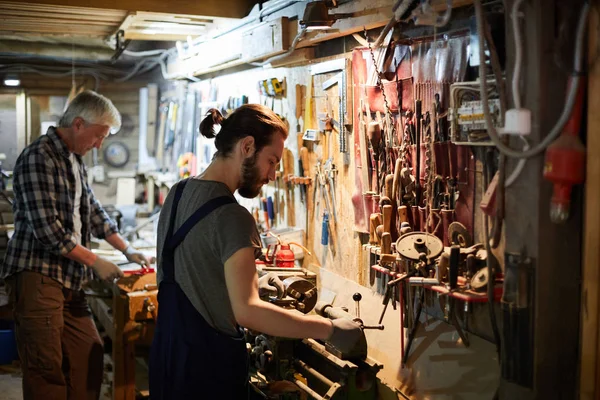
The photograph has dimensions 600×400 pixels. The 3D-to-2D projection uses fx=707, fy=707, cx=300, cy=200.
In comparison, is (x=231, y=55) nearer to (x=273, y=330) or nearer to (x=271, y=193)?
(x=271, y=193)

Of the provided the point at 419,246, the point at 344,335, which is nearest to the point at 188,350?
the point at 344,335

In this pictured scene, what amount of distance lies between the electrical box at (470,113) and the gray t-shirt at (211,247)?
822mm

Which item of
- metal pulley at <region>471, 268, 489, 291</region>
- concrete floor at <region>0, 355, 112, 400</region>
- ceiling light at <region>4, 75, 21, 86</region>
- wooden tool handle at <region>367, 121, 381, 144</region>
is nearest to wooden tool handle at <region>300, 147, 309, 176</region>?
wooden tool handle at <region>367, 121, 381, 144</region>

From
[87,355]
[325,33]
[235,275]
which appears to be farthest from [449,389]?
[87,355]

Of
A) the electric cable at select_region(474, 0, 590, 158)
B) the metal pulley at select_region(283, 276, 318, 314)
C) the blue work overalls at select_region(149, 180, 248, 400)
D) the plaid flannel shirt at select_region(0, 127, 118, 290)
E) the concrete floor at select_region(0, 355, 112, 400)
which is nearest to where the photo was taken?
the electric cable at select_region(474, 0, 590, 158)

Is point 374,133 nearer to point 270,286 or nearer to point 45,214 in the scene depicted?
point 270,286

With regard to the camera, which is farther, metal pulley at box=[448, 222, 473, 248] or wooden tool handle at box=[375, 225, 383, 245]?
wooden tool handle at box=[375, 225, 383, 245]

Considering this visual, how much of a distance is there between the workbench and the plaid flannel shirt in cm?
31

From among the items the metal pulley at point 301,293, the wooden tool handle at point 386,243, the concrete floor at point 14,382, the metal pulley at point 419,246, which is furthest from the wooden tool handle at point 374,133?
the concrete floor at point 14,382

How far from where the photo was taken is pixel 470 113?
8.05ft

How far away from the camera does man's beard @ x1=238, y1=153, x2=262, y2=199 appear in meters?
2.46

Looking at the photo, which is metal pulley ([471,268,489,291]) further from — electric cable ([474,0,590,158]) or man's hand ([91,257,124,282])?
man's hand ([91,257,124,282])

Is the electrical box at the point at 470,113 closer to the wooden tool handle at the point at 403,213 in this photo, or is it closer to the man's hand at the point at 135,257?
the wooden tool handle at the point at 403,213

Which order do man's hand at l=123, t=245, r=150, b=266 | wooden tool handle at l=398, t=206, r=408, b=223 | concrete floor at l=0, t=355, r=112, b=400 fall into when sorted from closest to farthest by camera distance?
wooden tool handle at l=398, t=206, r=408, b=223
man's hand at l=123, t=245, r=150, b=266
concrete floor at l=0, t=355, r=112, b=400
